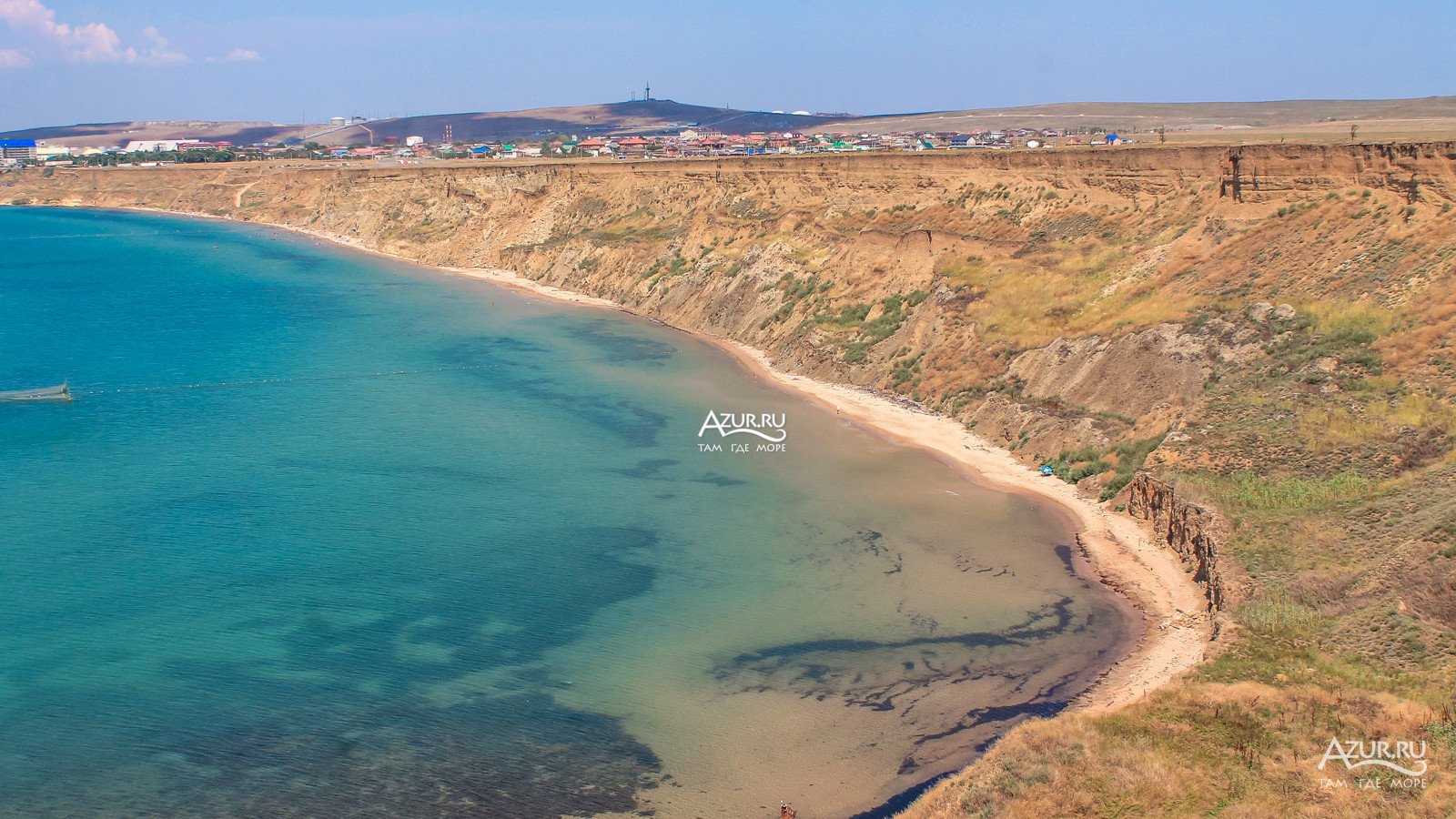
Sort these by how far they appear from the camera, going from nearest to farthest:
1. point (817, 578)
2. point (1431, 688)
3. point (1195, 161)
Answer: point (1431, 688) → point (817, 578) → point (1195, 161)

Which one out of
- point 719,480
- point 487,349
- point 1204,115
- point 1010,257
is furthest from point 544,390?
point 1204,115

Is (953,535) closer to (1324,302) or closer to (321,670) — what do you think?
(1324,302)

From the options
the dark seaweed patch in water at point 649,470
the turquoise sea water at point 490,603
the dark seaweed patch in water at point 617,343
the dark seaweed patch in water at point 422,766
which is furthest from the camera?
the dark seaweed patch in water at point 617,343

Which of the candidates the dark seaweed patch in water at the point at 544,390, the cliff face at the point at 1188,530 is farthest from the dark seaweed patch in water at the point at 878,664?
the dark seaweed patch in water at the point at 544,390

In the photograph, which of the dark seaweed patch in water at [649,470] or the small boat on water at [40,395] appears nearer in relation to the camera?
the dark seaweed patch in water at [649,470]

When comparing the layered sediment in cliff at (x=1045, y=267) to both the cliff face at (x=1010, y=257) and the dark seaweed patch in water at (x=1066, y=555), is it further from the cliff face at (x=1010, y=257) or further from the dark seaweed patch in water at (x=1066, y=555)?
the dark seaweed patch in water at (x=1066, y=555)

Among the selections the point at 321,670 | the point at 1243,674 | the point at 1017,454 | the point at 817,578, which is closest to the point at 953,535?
the point at 817,578

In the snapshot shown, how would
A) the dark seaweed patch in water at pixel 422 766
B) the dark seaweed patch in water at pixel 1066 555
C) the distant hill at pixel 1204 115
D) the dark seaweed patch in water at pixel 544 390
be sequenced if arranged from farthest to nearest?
the distant hill at pixel 1204 115 → the dark seaweed patch in water at pixel 544 390 → the dark seaweed patch in water at pixel 1066 555 → the dark seaweed patch in water at pixel 422 766
